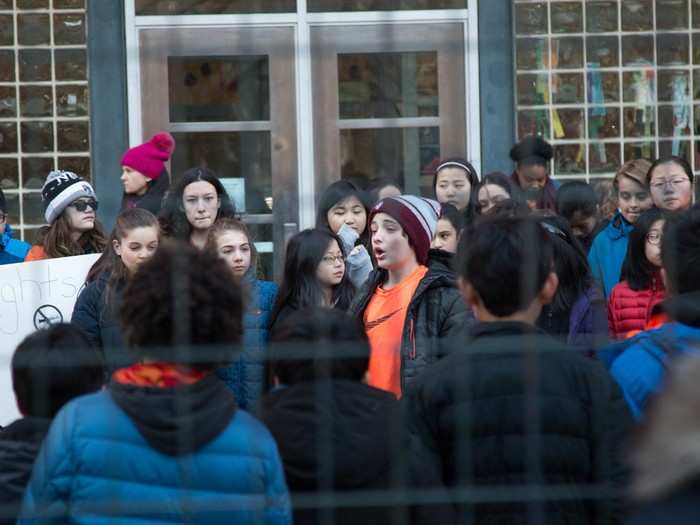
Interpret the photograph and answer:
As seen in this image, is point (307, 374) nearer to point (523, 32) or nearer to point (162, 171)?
point (162, 171)

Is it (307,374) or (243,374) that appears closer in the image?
(307,374)

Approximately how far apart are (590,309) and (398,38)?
8.36 feet

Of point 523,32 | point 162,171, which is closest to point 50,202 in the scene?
point 162,171

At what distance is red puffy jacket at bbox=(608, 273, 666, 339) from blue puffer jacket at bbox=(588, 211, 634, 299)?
1.21ft

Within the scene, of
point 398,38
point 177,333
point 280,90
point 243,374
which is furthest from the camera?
point 398,38

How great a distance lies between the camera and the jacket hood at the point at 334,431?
2.82 meters

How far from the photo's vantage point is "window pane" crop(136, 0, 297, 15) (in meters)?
7.12

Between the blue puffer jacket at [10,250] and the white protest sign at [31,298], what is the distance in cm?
81

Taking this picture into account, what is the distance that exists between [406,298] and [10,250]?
6.82ft

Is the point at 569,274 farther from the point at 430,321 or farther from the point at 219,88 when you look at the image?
the point at 219,88

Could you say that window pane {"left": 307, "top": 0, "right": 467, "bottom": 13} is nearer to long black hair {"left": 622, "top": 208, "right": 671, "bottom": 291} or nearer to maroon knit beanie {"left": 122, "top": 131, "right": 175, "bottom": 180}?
maroon knit beanie {"left": 122, "top": 131, "right": 175, "bottom": 180}

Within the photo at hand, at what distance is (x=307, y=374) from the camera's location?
2.89 m

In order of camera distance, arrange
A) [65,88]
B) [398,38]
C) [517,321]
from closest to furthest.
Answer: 1. [517,321]
2. [398,38]
3. [65,88]

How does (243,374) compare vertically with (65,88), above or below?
below
